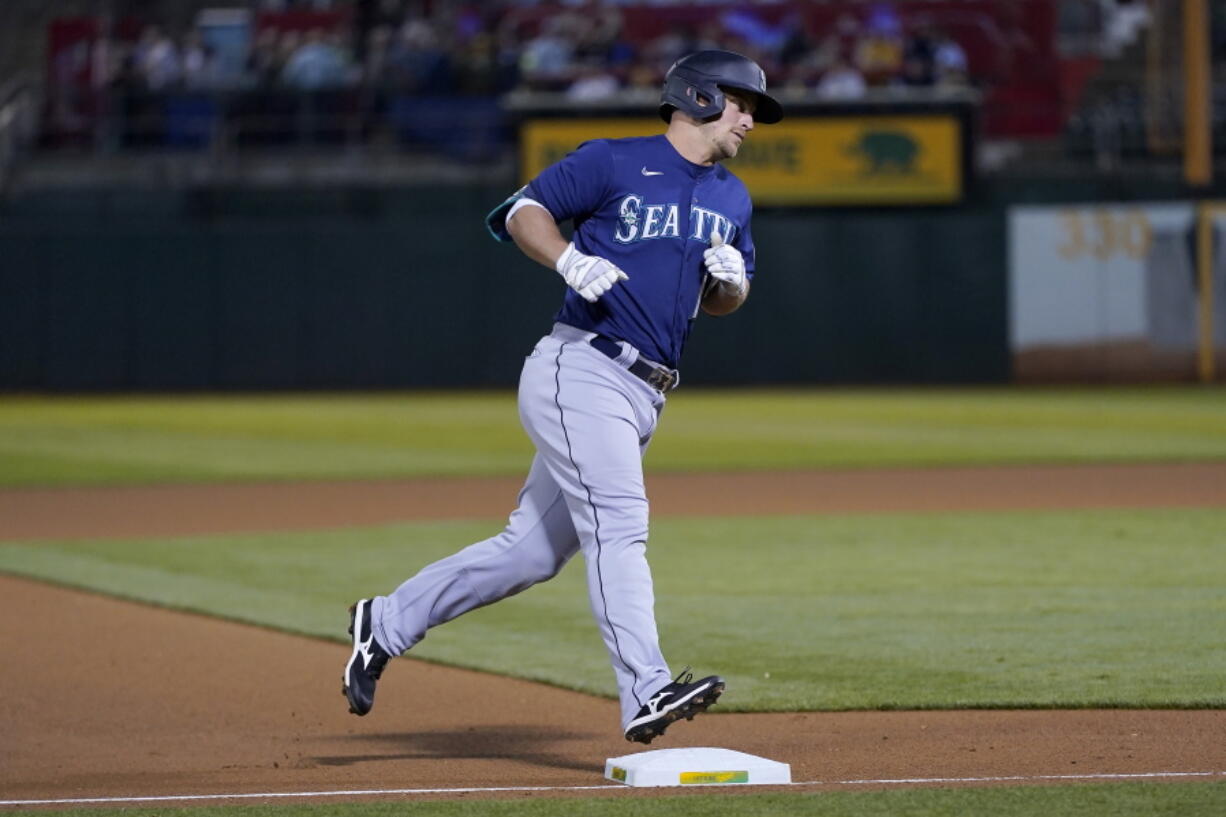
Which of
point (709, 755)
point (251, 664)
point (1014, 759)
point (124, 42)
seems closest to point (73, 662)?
point (251, 664)

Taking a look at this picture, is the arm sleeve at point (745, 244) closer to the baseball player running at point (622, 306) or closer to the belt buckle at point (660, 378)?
the baseball player running at point (622, 306)

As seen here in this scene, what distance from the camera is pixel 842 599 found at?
8352mm

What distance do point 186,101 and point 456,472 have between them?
1176cm

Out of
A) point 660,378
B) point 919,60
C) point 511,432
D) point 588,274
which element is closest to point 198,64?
point 919,60

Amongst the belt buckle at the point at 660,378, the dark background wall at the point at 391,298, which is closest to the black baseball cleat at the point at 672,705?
the belt buckle at the point at 660,378

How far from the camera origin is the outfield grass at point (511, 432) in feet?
50.8

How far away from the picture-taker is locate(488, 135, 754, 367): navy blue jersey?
505cm

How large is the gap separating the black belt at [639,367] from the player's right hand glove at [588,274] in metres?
0.22

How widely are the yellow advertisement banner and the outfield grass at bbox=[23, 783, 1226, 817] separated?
20017 millimetres

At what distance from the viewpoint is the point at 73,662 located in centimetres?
720

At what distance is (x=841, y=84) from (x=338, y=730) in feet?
64.0

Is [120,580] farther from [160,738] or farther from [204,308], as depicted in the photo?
[204,308]

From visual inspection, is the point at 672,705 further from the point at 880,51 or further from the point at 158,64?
the point at 158,64

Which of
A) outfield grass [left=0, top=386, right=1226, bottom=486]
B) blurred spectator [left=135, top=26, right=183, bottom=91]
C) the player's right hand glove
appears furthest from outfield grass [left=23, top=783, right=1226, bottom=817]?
blurred spectator [left=135, top=26, right=183, bottom=91]
